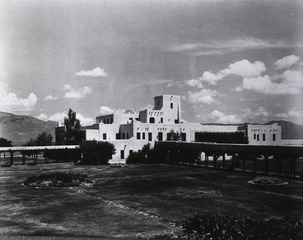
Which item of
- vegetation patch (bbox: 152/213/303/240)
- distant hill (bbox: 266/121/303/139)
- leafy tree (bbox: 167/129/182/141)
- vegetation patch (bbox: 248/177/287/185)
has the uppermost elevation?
distant hill (bbox: 266/121/303/139)

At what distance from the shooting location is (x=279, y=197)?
84.8ft

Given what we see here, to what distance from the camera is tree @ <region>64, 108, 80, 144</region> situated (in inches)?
2542

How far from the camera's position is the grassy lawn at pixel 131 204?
1717 cm

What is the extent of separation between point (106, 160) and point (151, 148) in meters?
7.82

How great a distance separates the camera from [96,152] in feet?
173

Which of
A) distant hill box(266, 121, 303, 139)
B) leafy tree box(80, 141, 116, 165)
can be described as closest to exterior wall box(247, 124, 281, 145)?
leafy tree box(80, 141, 116, 165)

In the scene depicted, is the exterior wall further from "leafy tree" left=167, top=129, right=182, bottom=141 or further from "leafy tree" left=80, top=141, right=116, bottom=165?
"leafy tree" left=80, top=141, right=116, bottom=165

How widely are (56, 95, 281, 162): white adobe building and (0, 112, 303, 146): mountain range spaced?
86.0 m

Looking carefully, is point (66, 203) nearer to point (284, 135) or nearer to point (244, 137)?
point (244, 137)

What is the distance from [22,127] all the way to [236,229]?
166m

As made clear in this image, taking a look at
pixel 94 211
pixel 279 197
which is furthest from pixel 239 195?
pixel 94 211

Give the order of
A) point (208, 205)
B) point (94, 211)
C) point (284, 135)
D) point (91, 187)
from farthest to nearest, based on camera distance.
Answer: point (284, 135), point (91, 187), point (208, 205), point (94, 211)

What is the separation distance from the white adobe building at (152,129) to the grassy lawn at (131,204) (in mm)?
21339

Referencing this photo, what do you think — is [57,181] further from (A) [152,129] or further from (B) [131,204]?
(A) [152,129]
